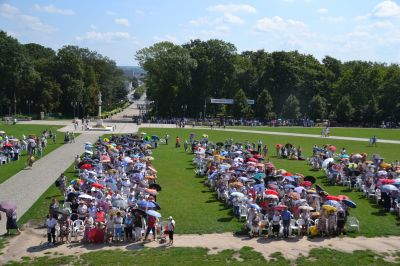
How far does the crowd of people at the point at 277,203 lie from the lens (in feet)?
57.5

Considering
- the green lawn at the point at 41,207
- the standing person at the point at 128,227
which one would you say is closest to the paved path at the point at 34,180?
the green lawn at the point at 41,207

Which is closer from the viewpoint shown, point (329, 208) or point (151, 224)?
point (151, 224)

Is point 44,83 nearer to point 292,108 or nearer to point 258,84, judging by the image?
point 258,84

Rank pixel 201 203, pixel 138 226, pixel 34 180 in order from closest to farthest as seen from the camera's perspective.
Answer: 1. pixel 138 226
2. pixel 201 203
3. pixel 34 180

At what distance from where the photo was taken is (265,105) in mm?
82562

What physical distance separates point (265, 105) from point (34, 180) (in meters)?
60.1

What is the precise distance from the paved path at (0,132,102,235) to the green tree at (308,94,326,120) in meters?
53.7

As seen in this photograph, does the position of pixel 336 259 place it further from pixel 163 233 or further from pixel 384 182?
pixel 384 182

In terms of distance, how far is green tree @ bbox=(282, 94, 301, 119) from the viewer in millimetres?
83125

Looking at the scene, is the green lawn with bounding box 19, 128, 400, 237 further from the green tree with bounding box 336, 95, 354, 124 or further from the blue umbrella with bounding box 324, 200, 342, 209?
the green tree with bounding box 336, 95, 354, 124

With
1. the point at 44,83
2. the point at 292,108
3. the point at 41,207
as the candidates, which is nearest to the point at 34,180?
the point at 41,207

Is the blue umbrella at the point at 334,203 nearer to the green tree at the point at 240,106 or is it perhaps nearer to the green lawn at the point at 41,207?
the green lawn at the point at 41,207

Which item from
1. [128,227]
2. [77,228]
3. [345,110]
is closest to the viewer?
[128,227]

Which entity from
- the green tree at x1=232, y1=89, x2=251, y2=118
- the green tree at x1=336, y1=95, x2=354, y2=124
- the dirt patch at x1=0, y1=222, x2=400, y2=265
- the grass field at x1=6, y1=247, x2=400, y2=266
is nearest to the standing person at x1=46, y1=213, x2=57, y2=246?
the dirt patch at x1=0, y1=222, x2=400, y2=265
